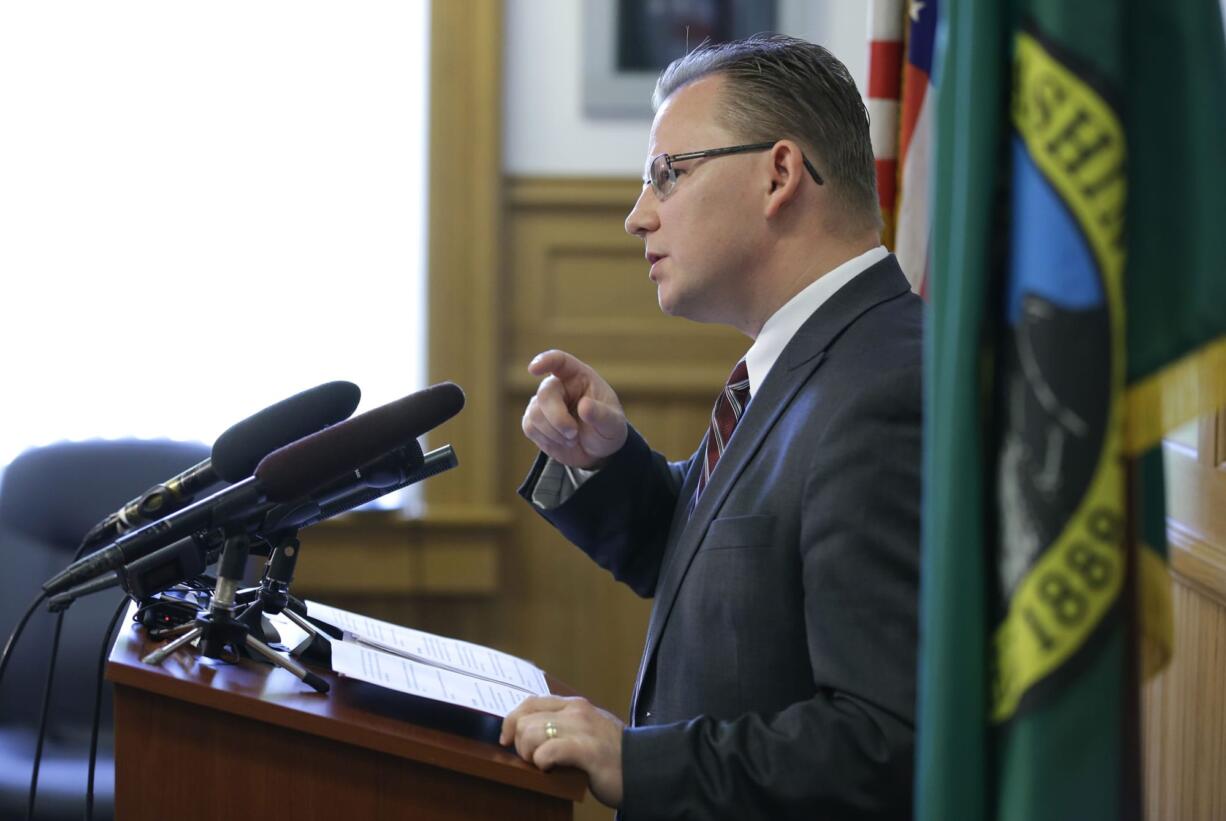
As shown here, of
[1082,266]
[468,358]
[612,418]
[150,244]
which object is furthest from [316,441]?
[150,244]

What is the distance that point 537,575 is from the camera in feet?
9.84

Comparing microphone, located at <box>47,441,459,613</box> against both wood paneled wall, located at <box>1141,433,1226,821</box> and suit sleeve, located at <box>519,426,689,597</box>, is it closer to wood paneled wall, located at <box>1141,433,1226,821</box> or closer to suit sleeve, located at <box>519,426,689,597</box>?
suit sleeve, located at <box>519,426,689,597</box>

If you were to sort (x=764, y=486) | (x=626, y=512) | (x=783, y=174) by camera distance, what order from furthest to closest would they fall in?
(x=626, y=512), (x=783, y=174), (x=764, y=486)

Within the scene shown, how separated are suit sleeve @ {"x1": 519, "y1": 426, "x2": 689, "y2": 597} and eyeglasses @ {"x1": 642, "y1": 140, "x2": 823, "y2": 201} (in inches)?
13.6

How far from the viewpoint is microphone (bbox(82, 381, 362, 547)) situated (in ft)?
4.12

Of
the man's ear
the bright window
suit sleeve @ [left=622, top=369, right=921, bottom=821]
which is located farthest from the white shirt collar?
the bright window

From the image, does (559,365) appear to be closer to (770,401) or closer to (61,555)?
(770,401)

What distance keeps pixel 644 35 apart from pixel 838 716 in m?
2.12

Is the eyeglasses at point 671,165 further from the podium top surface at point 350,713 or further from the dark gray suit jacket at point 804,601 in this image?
the podium top surface at point 350,713

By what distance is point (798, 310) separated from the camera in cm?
152

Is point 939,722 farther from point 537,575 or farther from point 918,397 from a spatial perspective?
point 537,575

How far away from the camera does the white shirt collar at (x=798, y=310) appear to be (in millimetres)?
1514

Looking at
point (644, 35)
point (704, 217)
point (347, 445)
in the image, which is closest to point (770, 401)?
point (704, 217)

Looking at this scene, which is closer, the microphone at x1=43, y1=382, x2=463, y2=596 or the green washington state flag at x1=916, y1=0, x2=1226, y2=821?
the green washington state flag at x1=916, y1=0, x2=1226, y2=821
